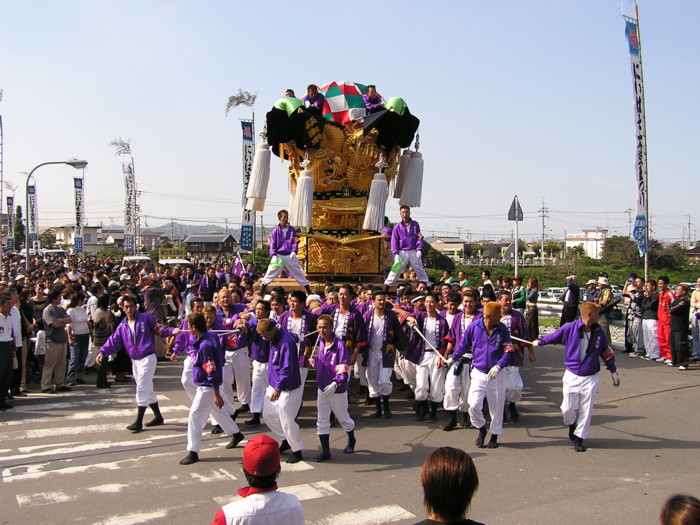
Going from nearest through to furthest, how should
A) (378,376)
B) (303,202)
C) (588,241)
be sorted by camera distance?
(378,376)
(303,202)
(588,241)

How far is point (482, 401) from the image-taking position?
7.26m

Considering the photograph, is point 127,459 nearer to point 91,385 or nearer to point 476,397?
point 476,397

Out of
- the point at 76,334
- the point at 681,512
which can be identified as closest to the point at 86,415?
the point at 76,334

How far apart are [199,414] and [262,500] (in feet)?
12.8

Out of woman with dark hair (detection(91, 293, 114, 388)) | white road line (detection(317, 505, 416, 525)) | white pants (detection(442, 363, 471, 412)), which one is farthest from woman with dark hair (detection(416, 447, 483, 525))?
woman with dark hair (detection(91, 293, 114, 388))

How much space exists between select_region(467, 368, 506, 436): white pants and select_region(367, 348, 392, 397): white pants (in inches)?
69.3

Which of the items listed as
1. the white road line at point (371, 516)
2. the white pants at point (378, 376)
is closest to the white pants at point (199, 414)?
the white road line at point (371, 516)

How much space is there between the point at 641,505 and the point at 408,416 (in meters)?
3.91

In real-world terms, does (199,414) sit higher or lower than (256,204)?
lower

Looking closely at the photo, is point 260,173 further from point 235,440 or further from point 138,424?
point 235,440

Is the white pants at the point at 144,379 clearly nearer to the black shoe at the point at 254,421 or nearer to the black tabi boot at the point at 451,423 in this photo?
the black shoe at the point at 254,421

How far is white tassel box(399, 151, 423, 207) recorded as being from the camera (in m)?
13.4

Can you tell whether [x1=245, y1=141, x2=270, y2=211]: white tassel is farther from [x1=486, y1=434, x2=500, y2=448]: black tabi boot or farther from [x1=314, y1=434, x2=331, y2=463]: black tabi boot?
[x1=486, y1=434, x2=500, y2=448]: black tabi boot

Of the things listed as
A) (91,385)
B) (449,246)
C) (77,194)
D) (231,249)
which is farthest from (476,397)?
(449,246)
